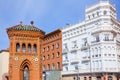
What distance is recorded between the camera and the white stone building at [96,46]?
6519 cm

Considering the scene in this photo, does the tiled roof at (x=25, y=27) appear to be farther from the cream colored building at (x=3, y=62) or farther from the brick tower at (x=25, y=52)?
the cream colored building at (x=3, y=62)

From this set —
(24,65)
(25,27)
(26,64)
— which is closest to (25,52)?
(26,64)

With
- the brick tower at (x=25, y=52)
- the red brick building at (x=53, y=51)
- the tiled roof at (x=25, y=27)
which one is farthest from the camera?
the red brick building at (x=53, y=51)

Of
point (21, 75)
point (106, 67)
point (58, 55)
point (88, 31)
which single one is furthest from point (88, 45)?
point (21, 75)

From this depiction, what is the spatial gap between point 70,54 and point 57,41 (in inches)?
320

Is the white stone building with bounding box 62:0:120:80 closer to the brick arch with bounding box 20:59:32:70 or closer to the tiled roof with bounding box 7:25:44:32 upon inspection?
the tiled roof with bounding box 7:25:44:32

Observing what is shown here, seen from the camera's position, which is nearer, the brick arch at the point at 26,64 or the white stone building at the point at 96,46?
the brick arch at the point at 26,64

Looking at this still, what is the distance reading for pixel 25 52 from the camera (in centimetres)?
4050

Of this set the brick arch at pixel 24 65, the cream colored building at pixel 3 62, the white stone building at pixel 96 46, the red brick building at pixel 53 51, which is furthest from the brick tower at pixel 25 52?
the red brick building at pixel 53 51

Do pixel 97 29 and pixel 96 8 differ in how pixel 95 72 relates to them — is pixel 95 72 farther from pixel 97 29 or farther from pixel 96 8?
pixel 96 8

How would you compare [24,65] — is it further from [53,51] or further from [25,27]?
[53,51]

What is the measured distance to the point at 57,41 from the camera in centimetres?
8231

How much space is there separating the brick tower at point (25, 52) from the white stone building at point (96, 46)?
89.2 ft

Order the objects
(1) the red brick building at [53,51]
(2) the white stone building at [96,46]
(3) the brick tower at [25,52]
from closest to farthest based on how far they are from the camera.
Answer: (3) the brick tower at [25,52], (2) the white stone building at [96,46], (1) the red brick building at [53,51]
